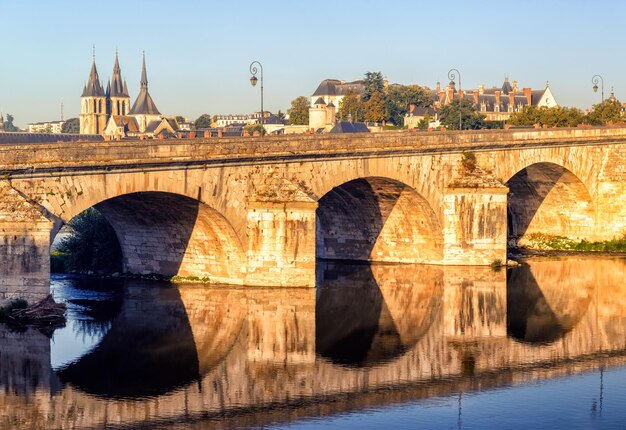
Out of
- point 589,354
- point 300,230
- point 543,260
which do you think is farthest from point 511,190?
point 589,354

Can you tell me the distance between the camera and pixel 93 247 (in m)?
54.6

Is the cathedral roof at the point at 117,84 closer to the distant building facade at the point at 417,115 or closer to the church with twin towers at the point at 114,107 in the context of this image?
the church with twin towers at the point at 114,107

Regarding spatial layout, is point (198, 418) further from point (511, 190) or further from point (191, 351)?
point (511, 190)

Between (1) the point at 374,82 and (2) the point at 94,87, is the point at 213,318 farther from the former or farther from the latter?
(2) the point at 94,87

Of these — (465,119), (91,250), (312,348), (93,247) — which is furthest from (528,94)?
(312,348)

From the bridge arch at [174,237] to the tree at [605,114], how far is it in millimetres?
50798

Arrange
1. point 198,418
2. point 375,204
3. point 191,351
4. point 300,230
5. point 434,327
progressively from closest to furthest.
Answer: point 198,418, point 191,351, point 434,327, point 300,230, point 375,204

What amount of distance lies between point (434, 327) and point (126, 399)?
1486 centimetres

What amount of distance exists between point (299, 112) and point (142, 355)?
10587 centimetres

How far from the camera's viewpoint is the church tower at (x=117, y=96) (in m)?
178

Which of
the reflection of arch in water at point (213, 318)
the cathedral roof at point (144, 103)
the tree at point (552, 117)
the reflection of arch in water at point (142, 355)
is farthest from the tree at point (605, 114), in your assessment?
the cathedral roof at point (144, 103)

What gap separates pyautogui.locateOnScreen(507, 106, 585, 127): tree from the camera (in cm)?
9362

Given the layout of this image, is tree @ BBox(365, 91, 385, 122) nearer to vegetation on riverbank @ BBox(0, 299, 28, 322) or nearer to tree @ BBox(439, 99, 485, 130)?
tree @ BBox(439, 99, 485, 130)

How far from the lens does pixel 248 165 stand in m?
48.6
